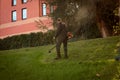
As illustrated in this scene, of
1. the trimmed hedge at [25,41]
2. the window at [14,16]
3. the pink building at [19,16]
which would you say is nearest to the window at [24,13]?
the pink building at [19,16]

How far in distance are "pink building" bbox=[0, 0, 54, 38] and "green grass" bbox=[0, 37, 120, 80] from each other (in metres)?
22.2

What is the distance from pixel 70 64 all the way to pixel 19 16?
3108 centimetres

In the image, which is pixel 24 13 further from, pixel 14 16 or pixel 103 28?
pixel 103 28

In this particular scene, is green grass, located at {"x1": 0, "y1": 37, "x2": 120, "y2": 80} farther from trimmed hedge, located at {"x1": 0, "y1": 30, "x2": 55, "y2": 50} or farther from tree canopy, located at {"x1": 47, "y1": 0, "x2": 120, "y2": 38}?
trimmed hedge, located at {"x1": 0, "y1": 30, "x2": 55, "y2": 50}

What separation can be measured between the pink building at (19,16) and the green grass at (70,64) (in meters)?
22.2

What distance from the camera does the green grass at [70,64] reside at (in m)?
19.0

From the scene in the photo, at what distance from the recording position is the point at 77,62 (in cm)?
2097

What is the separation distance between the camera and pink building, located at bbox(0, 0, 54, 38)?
160 ft

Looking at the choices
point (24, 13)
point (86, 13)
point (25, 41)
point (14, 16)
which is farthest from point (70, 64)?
point (14, 16)

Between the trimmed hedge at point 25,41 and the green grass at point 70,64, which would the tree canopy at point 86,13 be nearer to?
the green grass at point 70,64

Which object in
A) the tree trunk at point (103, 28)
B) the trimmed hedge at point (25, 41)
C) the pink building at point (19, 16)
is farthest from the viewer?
the pink building at point (19, 16)

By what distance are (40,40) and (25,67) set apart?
19.4 metres

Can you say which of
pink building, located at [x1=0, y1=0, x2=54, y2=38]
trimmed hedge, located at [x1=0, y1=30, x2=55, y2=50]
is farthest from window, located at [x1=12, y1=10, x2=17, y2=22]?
trimmed hedge, located at [x1=0, y1=30, x2=55, y2=50]

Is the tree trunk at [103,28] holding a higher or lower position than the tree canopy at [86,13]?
lower
